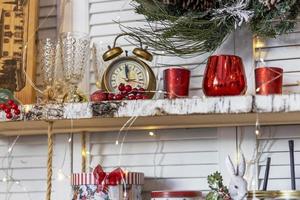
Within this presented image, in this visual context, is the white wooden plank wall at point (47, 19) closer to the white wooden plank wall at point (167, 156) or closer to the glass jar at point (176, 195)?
the white wooden plank wall at point (167, 156)

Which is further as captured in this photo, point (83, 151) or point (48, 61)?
point (83, 151)

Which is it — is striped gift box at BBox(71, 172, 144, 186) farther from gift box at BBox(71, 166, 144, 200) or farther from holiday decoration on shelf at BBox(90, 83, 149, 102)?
holiday decoration on shelf at BBox(90, 83, 149, 102)

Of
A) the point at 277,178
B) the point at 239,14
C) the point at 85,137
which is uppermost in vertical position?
the point at 239,14

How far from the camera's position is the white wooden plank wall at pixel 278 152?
1.36 metres

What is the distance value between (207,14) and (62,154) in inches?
20.0

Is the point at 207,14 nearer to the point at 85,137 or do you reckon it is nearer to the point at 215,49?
the point at 215,49

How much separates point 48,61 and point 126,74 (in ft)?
0.59

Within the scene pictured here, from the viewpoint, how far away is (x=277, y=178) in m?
1.36

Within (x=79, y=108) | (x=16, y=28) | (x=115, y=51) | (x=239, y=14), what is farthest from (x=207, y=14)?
(x=16, y=28)

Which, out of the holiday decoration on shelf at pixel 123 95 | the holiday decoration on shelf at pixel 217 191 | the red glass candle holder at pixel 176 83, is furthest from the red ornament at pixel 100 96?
the holiday decoration on shelf at pixel 217 191

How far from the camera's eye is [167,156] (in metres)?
1.44

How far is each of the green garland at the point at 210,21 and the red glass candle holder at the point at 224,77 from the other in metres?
0.09

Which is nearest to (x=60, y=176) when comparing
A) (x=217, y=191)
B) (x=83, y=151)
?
(x=83, y=151)

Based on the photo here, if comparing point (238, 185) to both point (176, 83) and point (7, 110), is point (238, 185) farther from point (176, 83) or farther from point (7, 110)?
point (7, 110)
